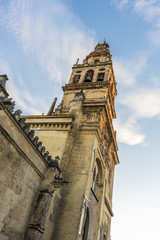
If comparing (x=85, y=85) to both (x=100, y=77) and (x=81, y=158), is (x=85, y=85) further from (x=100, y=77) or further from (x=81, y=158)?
(x=81, y=158)

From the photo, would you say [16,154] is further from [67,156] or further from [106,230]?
[106,230]

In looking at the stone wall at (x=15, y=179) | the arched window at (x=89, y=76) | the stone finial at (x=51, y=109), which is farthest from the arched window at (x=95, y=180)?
the arched window at (x=89, y=76)

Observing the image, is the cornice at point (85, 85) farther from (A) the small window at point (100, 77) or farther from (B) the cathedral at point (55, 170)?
(A) the small window at point (100, 77)

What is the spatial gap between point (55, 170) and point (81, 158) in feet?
11.3

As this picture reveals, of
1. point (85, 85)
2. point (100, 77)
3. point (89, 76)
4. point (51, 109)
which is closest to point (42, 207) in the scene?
point (51, 109)

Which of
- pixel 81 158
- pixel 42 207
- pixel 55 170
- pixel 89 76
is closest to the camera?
pixel 42 207

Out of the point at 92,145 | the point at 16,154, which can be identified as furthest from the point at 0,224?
the point at 92,145

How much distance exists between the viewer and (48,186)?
995 cm

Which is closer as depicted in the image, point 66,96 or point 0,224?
point 0,224

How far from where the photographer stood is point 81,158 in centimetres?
1379

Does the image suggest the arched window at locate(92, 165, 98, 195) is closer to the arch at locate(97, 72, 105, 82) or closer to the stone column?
the stone column

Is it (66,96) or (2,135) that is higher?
(66,96)

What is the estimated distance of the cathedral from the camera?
311 inches

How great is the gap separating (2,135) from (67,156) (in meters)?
6.41
